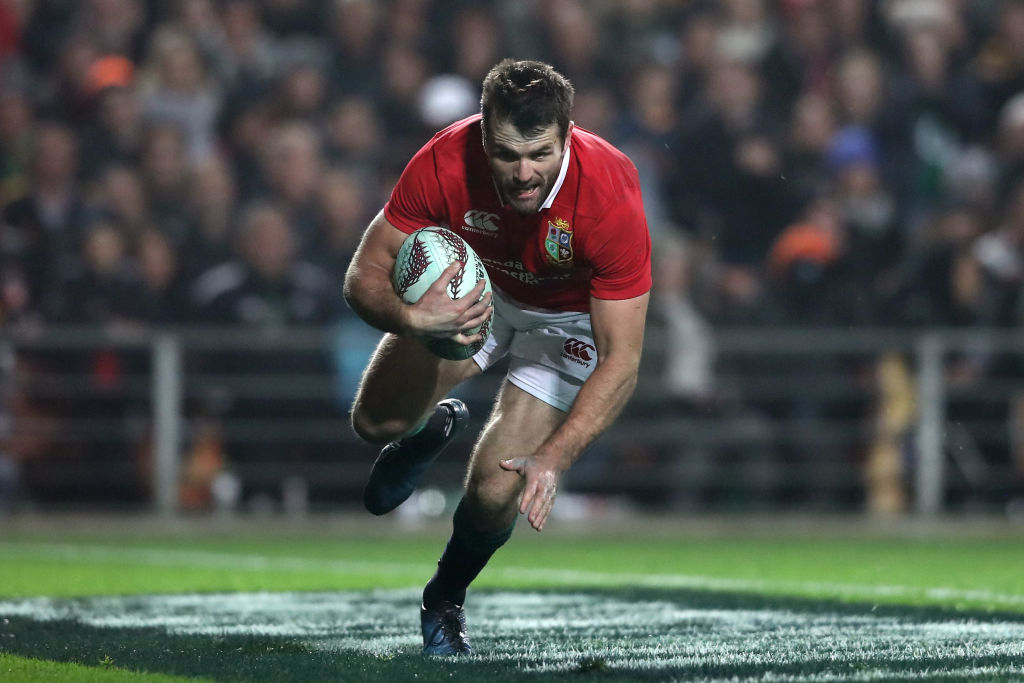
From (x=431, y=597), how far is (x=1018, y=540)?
7.15 m

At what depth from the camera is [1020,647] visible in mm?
5891

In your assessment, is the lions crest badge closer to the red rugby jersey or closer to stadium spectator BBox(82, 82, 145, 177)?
the red rugby jersey

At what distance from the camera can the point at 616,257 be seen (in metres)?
5.99

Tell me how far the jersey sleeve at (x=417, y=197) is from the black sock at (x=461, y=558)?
42.6 inches

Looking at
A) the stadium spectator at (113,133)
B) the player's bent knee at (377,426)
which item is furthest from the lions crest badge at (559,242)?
the stadium spectator at (113,133)

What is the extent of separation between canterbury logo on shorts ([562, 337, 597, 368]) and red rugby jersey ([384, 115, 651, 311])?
435mm

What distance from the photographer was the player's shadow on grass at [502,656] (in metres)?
5.27

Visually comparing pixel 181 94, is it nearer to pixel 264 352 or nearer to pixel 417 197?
pixel 264 352

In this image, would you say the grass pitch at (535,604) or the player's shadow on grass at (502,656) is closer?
the player's shadow on grass at (502,656)

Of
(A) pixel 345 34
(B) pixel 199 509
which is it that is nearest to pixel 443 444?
(B) pixel 199 509

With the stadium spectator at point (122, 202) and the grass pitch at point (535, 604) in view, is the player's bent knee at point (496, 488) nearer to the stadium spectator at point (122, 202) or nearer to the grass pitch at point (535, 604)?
the grass pitch at point (535, 604)

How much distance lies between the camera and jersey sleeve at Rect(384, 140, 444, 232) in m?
6.14

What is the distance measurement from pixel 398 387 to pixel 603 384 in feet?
3.73

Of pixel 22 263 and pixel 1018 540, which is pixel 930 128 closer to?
pixel 1018 540
